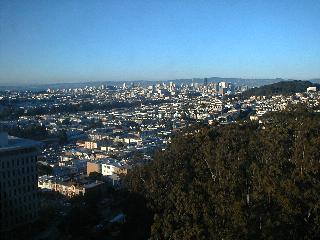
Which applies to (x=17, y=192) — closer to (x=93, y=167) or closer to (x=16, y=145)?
(x=16, y=145)

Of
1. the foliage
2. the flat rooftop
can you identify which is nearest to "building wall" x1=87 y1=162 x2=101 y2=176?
the foliage

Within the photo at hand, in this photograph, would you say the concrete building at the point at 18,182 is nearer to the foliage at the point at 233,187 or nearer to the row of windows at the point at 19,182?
the row of windows at the point at 19,182

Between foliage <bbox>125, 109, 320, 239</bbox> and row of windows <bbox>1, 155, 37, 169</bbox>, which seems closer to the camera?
foliage <bbox>125, 109, 320, 239</bbox>

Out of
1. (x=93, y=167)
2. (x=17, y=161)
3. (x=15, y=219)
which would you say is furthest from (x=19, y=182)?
(x=93, y=167)

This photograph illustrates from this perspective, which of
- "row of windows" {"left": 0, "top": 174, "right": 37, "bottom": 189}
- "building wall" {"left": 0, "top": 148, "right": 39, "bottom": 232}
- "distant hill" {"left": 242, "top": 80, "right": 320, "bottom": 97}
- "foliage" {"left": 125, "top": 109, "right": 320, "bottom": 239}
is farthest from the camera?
"distant hill" {"left": 242, "top": 80, "right": 320, "bottom": 97}

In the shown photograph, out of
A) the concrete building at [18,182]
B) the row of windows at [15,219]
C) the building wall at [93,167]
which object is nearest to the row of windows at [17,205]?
the concrete building at [18,182]

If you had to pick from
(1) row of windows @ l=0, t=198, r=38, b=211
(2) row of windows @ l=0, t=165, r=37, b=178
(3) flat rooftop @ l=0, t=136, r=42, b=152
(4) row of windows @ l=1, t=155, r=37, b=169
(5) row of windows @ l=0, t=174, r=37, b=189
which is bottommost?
(1) row of windows @ l=0, t=198, r=38, b=211

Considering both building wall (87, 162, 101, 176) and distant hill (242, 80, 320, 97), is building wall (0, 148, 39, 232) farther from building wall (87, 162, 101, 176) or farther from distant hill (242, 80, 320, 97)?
distant hill (242, 80, 320, 97)

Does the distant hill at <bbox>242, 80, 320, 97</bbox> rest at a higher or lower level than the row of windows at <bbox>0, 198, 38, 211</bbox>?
higher
